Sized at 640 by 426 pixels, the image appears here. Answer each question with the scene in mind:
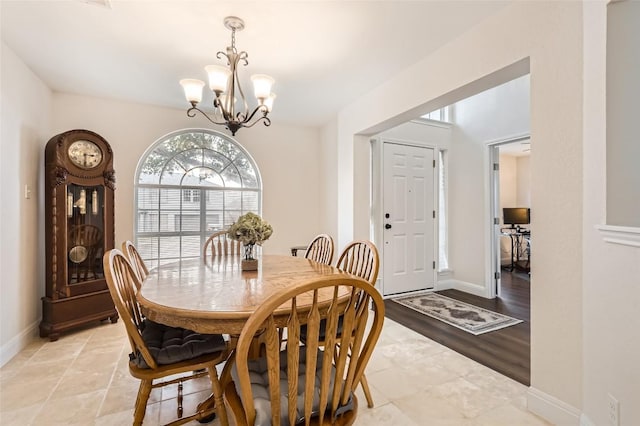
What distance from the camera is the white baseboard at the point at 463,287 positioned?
13.3ft

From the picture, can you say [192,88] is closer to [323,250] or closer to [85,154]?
[323,250]

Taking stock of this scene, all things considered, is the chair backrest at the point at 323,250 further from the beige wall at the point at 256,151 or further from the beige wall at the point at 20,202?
the beige wall at the point at 20,202

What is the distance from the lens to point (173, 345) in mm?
1478

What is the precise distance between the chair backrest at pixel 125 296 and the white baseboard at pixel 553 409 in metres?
2.02

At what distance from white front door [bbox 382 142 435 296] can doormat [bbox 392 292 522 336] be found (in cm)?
28

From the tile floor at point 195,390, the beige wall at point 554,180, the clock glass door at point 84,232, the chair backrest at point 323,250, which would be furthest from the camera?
the clock glass door at point 84,232

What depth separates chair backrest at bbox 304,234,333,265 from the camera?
8.15 feet

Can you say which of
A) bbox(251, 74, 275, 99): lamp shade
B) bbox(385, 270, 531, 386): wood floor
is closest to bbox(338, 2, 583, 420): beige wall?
bbox(385, 270, 531, 386): wood floor

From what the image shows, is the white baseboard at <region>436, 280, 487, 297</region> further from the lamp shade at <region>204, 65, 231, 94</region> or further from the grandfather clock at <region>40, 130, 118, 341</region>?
the grandfather clock at <region>40, 130, 118, 341</region>

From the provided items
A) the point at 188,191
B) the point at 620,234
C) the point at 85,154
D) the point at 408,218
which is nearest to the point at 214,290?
the point at 620,234

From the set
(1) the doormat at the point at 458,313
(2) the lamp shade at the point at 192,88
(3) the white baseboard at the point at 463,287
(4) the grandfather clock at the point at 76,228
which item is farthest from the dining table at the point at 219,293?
(3) the white baseboard at the point at 463,287

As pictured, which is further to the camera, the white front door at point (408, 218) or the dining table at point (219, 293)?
the white front door at point (408, 218)

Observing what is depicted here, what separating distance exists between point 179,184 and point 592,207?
3.86 meters

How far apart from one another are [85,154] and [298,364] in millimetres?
3155
